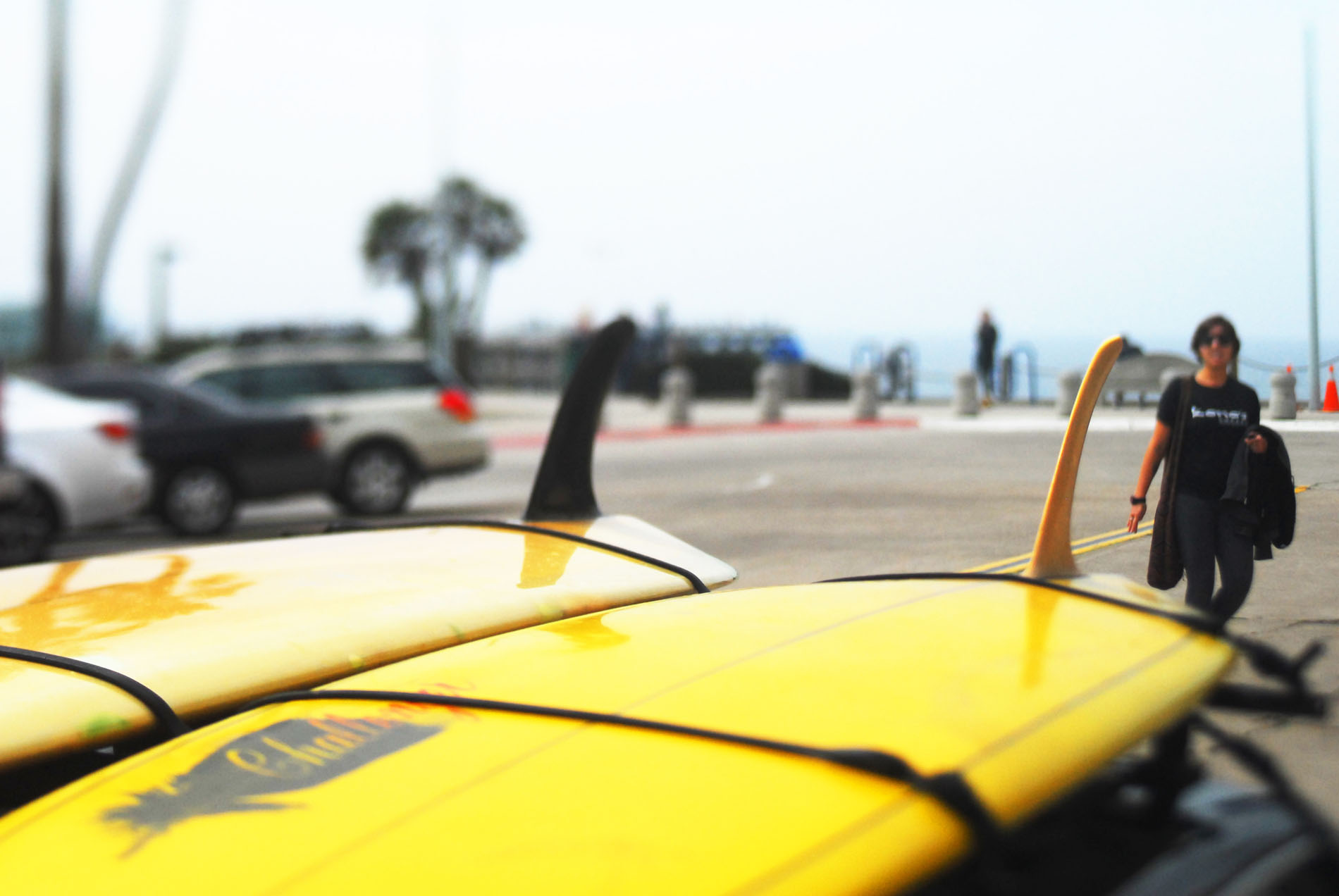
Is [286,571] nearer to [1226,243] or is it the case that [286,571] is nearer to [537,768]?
[537,768]

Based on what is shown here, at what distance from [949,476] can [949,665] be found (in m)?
0.56

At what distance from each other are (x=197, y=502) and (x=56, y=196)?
5.00 m

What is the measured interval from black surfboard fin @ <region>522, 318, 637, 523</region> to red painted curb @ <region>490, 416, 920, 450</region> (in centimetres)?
7

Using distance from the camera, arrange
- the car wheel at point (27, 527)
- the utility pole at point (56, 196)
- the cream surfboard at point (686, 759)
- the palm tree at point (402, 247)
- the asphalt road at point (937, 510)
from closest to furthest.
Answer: the cream surfboard at point (686, 759), the asphalt road at point (937, 510), the car wheel at point (27, 527), the utility pole at point (56, 196), the palm tree at point (402, 247)

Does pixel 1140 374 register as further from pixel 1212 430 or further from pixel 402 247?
pixel 402 247

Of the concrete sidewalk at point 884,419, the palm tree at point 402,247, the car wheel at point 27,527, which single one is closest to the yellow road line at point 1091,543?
the concrete sidewalk at point 884,419

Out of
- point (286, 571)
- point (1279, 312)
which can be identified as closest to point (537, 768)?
point (1279, 312)

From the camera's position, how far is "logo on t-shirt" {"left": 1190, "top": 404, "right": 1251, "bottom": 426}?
4.72ft

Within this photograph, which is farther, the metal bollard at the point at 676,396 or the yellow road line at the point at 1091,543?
the metal bollard at the point at 676,396

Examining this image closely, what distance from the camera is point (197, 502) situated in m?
10.9

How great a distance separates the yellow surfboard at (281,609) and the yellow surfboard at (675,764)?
289 millimetres

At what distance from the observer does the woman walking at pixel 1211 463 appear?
4.64ft

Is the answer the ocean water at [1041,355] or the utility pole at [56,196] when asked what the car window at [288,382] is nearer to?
Answer: the utility pole at [56,196]

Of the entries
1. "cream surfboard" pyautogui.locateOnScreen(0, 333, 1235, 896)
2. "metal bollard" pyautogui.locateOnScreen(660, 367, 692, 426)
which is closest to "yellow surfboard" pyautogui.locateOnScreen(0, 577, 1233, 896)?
"cream surfboard" pyautogui.locateOnScreen(0, 333, 1235, 896)
